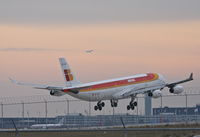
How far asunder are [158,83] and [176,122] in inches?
806

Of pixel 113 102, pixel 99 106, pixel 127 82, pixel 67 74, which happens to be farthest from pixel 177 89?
pixel 67 74

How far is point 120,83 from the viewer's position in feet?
332

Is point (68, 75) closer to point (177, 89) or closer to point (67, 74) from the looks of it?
point (67, 74)

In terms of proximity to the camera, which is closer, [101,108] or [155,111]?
[101,108]

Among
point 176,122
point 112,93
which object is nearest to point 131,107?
point 112,93

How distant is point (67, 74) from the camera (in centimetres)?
10181

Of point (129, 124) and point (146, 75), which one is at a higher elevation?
point (146, 75)

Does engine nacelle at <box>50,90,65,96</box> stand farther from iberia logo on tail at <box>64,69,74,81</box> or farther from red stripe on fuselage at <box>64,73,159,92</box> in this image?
red stripe on fuselage at <box>64,73,159,92</box>

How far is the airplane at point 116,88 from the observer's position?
324ft

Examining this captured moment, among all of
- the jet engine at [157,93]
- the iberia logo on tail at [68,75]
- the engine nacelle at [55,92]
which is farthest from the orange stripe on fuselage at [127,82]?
the engine nacelle at [55,92]

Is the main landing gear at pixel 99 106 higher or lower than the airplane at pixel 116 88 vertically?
lower

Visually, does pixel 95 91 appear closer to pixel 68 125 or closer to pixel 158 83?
pixel 158 83

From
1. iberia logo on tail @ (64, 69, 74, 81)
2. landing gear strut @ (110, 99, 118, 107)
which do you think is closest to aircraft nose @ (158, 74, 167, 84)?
landing gear strut @ (110, 99, 118, 107)

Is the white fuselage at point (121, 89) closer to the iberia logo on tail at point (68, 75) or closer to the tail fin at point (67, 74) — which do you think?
the tail fin at point (67, 74)
